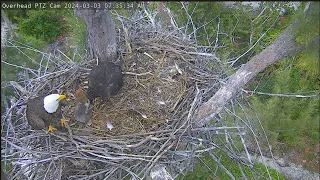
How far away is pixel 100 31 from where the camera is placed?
289 centimetres

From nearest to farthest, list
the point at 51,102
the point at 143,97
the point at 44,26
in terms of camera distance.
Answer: the point at 51,102 < the point at 143,97 < the point at 44,26

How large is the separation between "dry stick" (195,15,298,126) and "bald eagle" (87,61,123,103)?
85 centimetres

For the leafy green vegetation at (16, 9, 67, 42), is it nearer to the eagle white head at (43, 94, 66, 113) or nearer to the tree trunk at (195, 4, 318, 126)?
the eagle white head at (43, 94, 66, 113)

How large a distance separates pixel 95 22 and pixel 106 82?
0.63 meters

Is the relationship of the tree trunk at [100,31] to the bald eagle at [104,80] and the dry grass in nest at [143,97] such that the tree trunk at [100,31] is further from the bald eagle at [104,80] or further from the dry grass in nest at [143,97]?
the dry grass in nest at [143,97]

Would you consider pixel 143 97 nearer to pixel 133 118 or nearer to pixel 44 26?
pixel 133 118

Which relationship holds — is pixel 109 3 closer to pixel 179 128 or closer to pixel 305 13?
pixel 179 128

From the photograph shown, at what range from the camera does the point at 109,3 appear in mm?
A: 2391

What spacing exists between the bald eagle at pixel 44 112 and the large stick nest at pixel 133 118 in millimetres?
98

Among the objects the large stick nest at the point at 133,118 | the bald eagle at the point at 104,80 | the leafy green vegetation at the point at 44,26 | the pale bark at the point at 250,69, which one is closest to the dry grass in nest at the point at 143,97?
the large stick nest at the point at 133,118

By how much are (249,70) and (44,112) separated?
6.08 ft

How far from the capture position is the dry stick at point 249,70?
2611 mm

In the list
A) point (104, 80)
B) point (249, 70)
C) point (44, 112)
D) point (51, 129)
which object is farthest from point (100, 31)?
point (249, 70)

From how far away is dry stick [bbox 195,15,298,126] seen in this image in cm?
261
